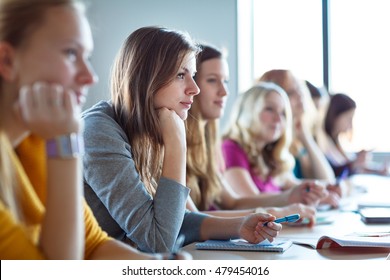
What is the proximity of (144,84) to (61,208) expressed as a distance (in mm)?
629

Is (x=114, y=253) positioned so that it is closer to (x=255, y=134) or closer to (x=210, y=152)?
(x=210, y=152)

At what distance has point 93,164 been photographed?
1.39 m

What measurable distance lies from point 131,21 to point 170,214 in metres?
1.35

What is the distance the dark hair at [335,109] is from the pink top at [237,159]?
4.36 ft

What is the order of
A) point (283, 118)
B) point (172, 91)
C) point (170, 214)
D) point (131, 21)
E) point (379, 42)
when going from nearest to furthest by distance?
1. point (170, 214)
2. point (172, 91)
3. point (131, 21)
4. point (283, 118)
5. point (379, 42)

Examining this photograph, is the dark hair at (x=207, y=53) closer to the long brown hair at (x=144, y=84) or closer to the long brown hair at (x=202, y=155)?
the long brown hair at (x=202, y=155)

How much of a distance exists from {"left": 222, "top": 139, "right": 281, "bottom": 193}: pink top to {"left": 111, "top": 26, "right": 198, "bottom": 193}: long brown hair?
1066 mm

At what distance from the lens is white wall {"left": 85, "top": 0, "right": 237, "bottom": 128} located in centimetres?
192

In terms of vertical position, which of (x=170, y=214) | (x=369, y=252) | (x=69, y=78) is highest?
(x=69, y=78)

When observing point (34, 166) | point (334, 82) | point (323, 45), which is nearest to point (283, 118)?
point (323, 45)

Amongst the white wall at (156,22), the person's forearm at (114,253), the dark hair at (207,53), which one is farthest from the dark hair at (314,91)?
the person's forearm at (114,253)

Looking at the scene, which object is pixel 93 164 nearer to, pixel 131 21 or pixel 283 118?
pixel 131 21

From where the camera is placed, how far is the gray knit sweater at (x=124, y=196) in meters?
1.34

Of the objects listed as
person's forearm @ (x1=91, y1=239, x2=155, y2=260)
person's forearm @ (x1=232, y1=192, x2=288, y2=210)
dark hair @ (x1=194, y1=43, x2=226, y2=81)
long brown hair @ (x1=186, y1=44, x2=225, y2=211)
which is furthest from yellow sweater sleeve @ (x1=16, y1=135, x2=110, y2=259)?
person's forearm @ (x1=232, y1=192, x2=288, y2=210)
